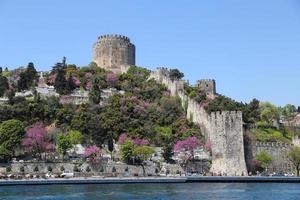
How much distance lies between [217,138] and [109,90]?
20089 mm

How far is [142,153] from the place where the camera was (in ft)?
179

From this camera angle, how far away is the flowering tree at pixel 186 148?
58.2 meters

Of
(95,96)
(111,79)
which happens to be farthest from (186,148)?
(111,79)

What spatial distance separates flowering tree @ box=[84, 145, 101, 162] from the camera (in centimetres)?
5472

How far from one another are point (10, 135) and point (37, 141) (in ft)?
8.61

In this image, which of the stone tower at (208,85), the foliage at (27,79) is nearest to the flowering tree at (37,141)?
the foliage at (27,79)

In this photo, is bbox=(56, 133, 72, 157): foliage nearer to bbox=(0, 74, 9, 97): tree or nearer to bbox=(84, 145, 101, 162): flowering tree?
bbox=(84, 145, 101, 162): flowering tree

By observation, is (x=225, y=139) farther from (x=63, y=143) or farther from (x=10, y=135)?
(x=10, y=135)

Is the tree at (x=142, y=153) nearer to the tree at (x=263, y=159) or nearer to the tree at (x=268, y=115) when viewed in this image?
the tree at (x=263, y=159)

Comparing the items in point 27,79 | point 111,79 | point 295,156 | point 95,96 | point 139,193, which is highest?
point 111,79

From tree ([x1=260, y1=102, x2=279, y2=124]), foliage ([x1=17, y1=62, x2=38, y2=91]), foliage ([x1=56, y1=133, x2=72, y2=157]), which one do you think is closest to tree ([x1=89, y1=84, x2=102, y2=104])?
foliage ([x1=17, y1=62, x2=38, y2=91])

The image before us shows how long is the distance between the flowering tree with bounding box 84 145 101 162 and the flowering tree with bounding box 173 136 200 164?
307 inches

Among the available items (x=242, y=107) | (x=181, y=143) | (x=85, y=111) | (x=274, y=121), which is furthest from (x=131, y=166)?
(x=274, y=121)

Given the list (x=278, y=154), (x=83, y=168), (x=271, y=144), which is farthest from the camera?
(x=278, y=154)
